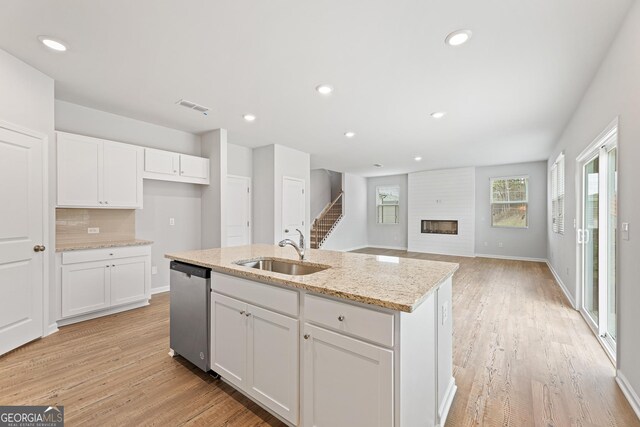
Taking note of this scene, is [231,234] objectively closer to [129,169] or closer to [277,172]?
[277,172]

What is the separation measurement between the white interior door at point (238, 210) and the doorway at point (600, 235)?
506 cm

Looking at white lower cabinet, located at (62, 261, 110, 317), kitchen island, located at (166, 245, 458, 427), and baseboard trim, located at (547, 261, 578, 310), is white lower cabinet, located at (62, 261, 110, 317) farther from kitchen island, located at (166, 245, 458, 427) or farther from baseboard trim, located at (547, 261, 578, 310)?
baseboard trim, located at (547, 261, 578, 310)

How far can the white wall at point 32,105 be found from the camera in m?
2.55

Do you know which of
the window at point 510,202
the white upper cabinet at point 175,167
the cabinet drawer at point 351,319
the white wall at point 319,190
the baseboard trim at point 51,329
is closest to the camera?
the cabinet drawer at point 351,319

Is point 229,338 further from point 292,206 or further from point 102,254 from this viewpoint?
point 292,206

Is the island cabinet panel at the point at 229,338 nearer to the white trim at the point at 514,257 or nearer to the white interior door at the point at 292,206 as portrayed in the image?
the white interior door at the point at 292,206

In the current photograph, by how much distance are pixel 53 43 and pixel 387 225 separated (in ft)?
30.5

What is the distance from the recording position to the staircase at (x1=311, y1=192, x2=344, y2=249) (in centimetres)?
902

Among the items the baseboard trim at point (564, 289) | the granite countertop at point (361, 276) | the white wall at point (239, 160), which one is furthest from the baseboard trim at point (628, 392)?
the white wall at point (239, 160)

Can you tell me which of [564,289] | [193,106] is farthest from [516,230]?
[193,106]

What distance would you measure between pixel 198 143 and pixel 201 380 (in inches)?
154

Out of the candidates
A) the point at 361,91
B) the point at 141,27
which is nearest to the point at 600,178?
the point at 361,91

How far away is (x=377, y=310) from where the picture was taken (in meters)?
1.27

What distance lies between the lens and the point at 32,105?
281 centimetres
